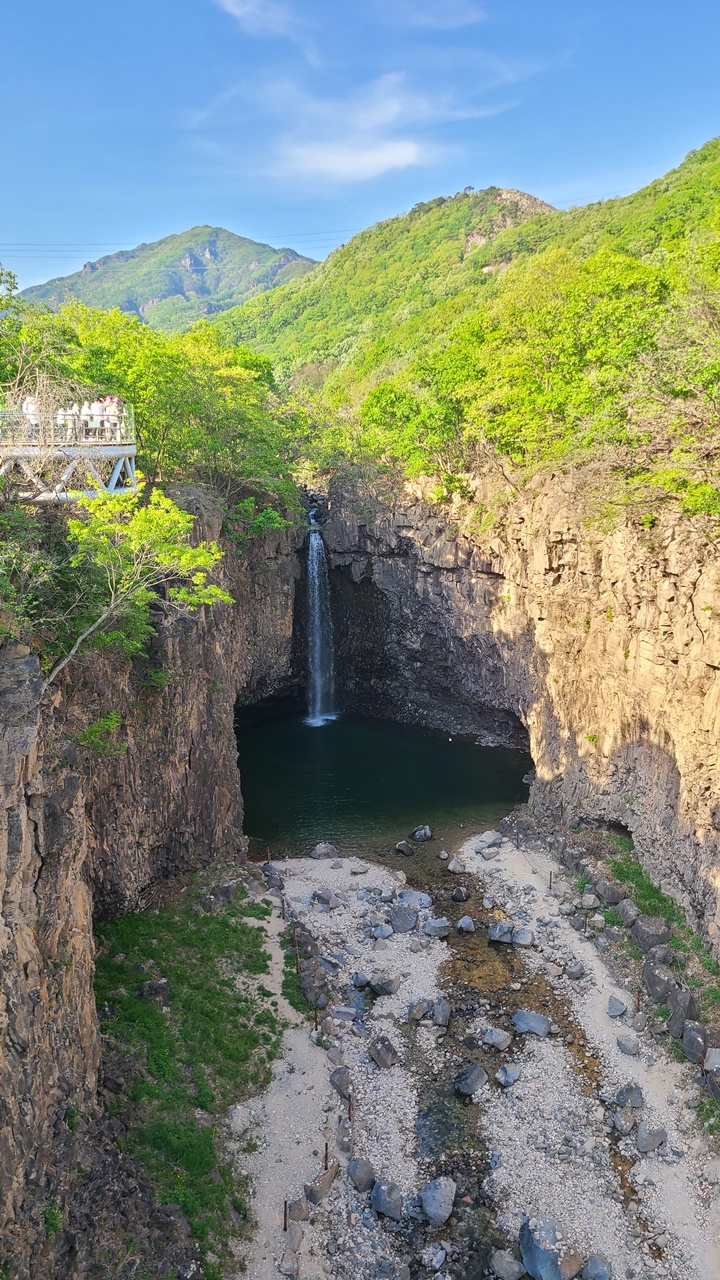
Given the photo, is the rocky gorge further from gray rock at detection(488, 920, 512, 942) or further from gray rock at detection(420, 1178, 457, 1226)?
gray rock at detection(488, 920, 512, 942)

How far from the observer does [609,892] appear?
70.9 ft

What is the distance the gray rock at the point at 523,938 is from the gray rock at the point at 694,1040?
17.0ft

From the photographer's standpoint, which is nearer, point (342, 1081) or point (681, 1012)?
point (342, 1081)

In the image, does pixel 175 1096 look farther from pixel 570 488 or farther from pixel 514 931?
pixel 570 488

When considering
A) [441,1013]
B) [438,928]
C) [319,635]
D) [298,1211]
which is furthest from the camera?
[319,635]

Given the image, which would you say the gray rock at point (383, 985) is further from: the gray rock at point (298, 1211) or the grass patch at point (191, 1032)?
the gray rock at point (298, 1211)

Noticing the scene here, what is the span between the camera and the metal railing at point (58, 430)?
601 inches

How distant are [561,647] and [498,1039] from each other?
563 inches

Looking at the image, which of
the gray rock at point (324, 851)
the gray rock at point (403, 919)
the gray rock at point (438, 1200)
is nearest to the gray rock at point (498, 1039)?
the gray rock at point (438, 1200)

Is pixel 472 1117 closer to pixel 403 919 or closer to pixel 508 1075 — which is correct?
pixel 508 1075

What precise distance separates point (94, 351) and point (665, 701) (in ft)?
84.5

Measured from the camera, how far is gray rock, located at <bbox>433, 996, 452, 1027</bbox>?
58.1 ft

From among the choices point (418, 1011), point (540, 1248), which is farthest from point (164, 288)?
point (540, 1248)

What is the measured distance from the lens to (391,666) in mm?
38875
